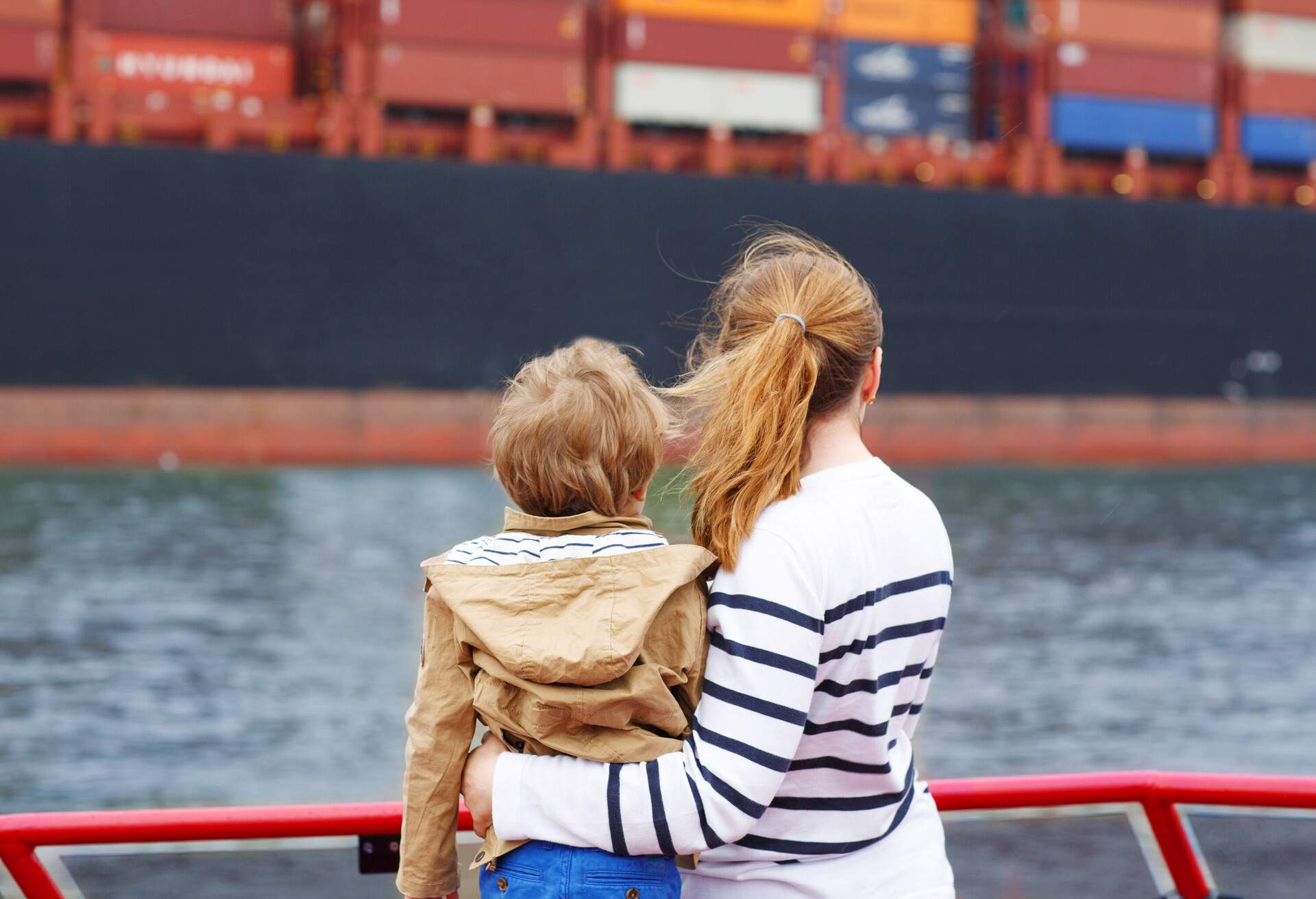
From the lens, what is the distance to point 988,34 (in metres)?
Answer: 23.4

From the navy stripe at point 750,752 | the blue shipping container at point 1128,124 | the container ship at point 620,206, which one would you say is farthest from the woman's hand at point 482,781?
the blue shipping container at point 1128,124

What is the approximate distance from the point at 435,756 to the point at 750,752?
0.33 m

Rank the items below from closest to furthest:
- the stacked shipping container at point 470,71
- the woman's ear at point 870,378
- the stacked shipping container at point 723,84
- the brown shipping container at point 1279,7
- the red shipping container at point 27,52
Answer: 1. the woman's ear at point 870,378
2. the red shipping container at point 27,52
3. the stacked shipping container at point 723,84
4. the stacked shipping container at point 470,71
5. the brown shipping container at point 1279,7

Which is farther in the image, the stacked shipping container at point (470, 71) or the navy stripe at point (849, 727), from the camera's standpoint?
the stacked shipping container at point (470, 71)

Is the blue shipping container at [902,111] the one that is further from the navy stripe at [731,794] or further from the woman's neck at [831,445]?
the navy stripe at [731,794]

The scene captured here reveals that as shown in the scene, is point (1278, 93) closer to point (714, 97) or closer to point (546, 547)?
point (714, 97)

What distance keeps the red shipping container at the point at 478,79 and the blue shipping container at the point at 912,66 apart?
486 centimetres

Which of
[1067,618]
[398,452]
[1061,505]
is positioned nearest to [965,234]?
[1061,505]

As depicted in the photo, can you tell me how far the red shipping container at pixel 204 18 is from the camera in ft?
63.5

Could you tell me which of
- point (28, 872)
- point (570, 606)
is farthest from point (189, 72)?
point (570, 606)

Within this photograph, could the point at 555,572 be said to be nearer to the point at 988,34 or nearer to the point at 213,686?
the point at 213,686

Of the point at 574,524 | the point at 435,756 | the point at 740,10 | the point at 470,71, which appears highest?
the point at 740,10

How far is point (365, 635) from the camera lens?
10.7m

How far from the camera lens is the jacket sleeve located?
1378 millimetres
